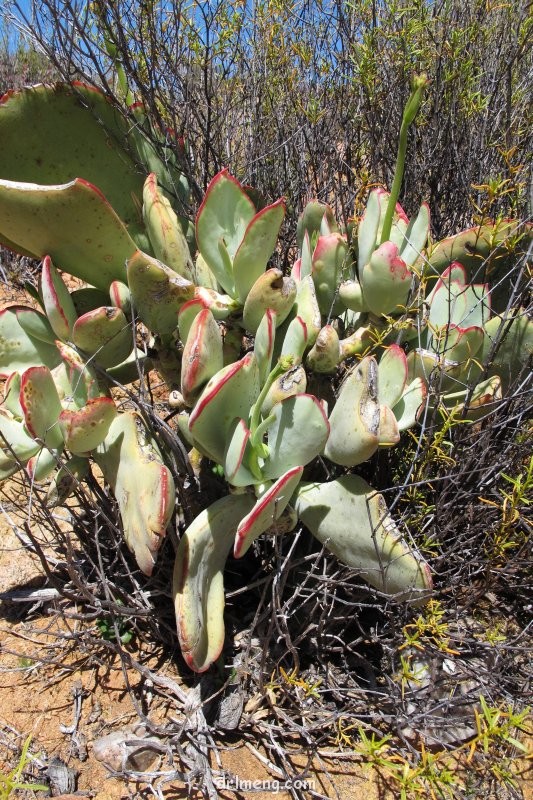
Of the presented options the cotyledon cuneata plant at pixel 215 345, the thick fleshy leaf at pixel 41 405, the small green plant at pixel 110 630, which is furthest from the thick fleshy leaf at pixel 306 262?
the small green plant at pixel 110 630

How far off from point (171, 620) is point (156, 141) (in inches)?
46.7

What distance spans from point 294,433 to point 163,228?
512 millimetres

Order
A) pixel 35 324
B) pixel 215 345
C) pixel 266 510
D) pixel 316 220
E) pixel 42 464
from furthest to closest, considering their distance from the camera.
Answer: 1. pixel 316 220
2. pixel 35 324
3. pixel 42 464
4. pixel 215 345
5. pixel 266 510

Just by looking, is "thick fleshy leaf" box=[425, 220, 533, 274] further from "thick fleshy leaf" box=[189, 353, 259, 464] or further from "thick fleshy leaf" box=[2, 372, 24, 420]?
"thick fleshy leaf" box=[2, 372, 24, 420]

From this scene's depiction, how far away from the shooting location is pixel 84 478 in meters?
1.28

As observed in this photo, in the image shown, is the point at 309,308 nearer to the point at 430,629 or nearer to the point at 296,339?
the point at 296,339

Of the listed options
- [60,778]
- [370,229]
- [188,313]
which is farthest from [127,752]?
[370,229]

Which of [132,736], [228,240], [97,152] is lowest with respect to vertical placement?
[132,736]

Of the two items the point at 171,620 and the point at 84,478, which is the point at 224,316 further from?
the point at 171,620

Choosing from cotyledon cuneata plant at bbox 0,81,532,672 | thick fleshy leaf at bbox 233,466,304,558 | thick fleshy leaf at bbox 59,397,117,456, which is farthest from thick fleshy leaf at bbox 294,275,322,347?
thick fleshy leaf at bbox 59,397,117,456

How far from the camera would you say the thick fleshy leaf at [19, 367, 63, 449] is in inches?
40.4

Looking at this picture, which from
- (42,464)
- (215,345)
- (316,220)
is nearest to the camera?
(215,345)

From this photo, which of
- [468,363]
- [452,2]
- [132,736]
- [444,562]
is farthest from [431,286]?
[452,2]

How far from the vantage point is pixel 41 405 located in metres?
1.07
